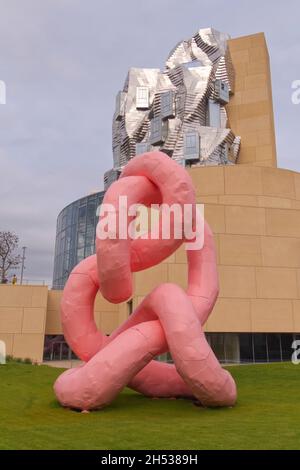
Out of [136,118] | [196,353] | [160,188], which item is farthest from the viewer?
[136,118]

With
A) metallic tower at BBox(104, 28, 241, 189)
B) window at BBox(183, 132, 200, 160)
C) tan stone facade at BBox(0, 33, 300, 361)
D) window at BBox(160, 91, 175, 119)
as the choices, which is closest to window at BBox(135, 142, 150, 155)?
metallic tower at BBox(104, 28, 241, 189)

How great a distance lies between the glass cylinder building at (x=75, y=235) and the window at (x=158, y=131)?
35.0 ft

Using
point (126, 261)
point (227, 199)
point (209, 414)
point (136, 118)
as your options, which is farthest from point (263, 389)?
point (136, 118)

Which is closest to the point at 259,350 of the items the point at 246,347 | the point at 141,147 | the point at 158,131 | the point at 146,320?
the point at 246,347

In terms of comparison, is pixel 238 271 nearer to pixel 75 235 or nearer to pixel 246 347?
pixel 246 347

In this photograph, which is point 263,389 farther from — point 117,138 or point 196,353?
point 117,138

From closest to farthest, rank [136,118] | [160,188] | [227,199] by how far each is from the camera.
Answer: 1. [160,188]
2. [227,199]
3. [136,118]

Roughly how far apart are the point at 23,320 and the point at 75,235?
71.6 ft

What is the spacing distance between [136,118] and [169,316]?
35.6 meters

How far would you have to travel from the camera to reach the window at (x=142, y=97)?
1625 inches

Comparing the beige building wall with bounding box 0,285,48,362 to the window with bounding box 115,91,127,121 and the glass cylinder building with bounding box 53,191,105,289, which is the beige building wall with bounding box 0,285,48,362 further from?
the window with bounding box 115,91,127,121

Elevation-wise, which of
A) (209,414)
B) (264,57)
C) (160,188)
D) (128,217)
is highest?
(264,57)

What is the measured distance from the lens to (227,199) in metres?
28.4

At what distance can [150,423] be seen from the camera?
7.15 m
